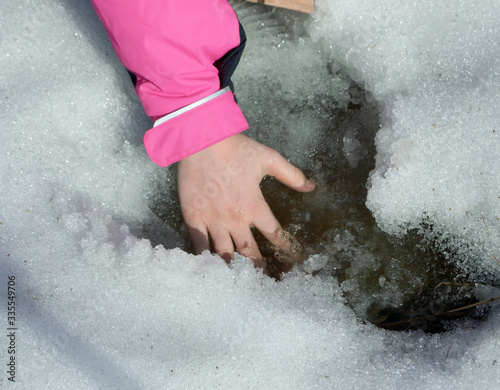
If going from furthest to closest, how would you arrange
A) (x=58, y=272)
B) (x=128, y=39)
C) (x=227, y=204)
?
(x=227, y=204) → (x=58, y=272) → (x=128, y=39)

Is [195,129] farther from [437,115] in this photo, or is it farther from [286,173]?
[437,115]

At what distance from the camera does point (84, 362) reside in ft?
3.00

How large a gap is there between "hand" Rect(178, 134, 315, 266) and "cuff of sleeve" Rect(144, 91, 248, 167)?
0.46 feet

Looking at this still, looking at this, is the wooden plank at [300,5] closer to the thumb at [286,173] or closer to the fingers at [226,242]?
the thumb at [286,173]

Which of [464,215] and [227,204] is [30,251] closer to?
[227,204]

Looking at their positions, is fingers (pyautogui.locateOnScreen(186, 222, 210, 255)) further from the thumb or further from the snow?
the thumb

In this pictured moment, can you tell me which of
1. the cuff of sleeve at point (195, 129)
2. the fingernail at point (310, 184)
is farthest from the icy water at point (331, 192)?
the cuff of sleeve at point (195, 129)

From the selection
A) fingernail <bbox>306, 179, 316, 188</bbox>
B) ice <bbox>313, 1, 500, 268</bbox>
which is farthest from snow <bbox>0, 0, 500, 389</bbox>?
fingernail <bbox>306, 179, 316, 188</bbox>

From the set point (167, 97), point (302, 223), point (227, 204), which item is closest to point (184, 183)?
point (227, 204)

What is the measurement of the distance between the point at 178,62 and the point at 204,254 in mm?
506

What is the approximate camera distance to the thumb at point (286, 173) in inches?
42.2

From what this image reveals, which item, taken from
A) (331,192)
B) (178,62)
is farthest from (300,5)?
(331,192)

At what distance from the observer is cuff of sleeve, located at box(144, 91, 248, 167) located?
0.92m

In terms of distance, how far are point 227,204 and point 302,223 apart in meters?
0.25
